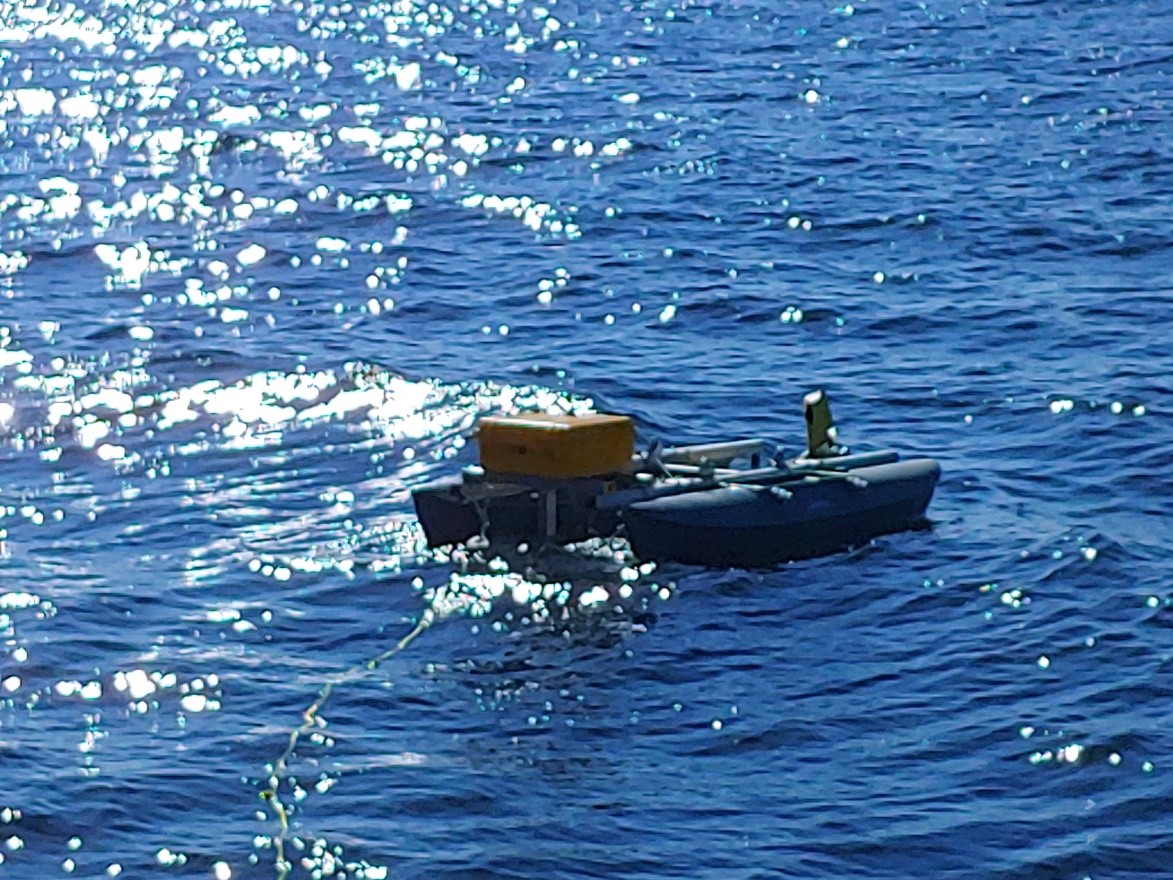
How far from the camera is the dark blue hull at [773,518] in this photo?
19250mm

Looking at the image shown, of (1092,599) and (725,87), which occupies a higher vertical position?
(725,87)

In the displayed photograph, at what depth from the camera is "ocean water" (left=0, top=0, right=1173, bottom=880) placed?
1554cm

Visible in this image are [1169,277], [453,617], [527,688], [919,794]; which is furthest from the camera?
[1169,277]

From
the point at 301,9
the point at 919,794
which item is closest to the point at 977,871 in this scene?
the point at 919,794

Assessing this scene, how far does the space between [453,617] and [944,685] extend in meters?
3.78

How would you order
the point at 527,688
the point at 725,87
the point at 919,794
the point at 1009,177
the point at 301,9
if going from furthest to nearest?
the point at 301,9 → the point at 725,87 → the point at 1009,177 → the point at 527,688 → the point at 919,794

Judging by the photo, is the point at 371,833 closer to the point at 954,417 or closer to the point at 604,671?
the point at 604,671

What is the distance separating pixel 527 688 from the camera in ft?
57.1

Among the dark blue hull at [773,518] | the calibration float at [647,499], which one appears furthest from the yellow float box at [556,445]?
the dark blue hull at [773,518]

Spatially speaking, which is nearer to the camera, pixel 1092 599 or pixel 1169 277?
pixel 1092 599

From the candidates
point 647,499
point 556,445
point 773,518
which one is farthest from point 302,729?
point 773,518

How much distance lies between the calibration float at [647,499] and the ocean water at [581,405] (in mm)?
252

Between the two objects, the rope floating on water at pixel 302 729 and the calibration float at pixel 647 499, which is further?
the calibration float at pixel 647 499

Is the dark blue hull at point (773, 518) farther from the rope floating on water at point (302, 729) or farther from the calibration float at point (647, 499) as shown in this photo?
the rope floating on water at point (302, 729)
